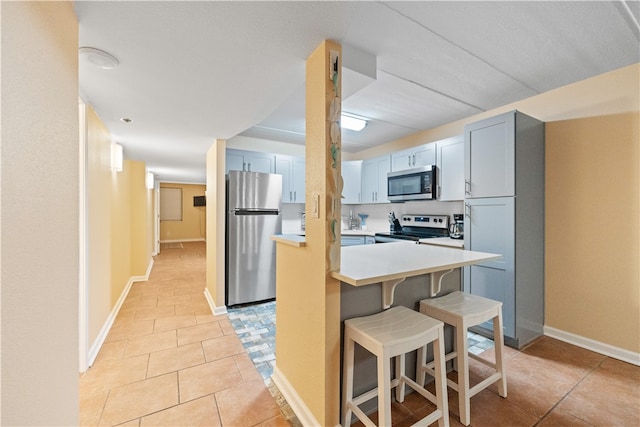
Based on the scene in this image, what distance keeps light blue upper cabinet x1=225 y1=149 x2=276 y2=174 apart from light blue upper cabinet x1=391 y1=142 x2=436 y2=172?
186 centimetres

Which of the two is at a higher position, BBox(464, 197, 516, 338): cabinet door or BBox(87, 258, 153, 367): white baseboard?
BBox(464, 197, 516, 338): cabinet door

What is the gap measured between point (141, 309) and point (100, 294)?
0.91 metres

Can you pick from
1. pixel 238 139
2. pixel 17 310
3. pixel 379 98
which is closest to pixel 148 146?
pixel 238 139

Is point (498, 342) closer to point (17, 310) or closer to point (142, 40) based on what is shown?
point (17, 310)

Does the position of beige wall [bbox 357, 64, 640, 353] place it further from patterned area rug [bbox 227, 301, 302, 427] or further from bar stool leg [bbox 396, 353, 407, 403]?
patterned area rug [bbox 227, 301, 302, 427]

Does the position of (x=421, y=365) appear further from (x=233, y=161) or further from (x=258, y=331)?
(x=233, y=161)

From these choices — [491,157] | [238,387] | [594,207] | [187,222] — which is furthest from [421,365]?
[187,222]

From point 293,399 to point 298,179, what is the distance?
10.0 ft

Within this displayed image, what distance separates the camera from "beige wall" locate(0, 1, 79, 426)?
0.74 metres

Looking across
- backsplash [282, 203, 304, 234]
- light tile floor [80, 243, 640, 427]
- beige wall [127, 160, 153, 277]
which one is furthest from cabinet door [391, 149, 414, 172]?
beige wall [127, 160, 153, 277]

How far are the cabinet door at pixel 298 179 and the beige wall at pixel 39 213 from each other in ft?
9.95

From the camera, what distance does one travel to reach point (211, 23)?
1220 mm

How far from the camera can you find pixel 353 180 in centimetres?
465

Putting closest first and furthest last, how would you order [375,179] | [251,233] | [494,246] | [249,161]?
1. [494,246]
2. [251,233]
3. [249,161]
4. [375,179]
